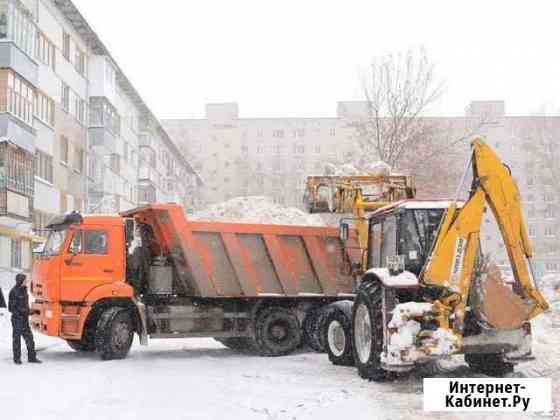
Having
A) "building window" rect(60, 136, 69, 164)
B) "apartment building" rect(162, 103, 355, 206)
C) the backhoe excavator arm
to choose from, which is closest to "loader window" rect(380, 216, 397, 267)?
the backhoe excavator arm

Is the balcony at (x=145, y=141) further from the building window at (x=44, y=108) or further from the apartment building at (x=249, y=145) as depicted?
the apartment building at (x=249, y=145)

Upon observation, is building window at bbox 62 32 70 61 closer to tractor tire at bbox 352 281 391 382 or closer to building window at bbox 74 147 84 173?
building window at bbox 74 147 84 173

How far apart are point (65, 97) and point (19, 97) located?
8.98m

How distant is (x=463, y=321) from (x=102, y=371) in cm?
584

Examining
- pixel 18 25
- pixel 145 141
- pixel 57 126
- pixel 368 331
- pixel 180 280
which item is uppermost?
pixel 18 25

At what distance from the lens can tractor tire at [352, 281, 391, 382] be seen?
12.0 m

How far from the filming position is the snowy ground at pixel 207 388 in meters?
9.62

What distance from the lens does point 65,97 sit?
39656 millimetres

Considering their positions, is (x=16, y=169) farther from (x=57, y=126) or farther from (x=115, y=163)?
(x=115, y=163)

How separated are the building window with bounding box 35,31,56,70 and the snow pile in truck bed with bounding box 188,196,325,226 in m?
12.2

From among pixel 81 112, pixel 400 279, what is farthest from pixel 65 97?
pixel 400 279

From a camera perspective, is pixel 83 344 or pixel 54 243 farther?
pixel 83 344

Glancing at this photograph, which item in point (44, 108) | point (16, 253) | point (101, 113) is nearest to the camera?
point (16, 253)

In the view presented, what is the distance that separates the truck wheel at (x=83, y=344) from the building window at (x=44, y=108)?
64.5ft
